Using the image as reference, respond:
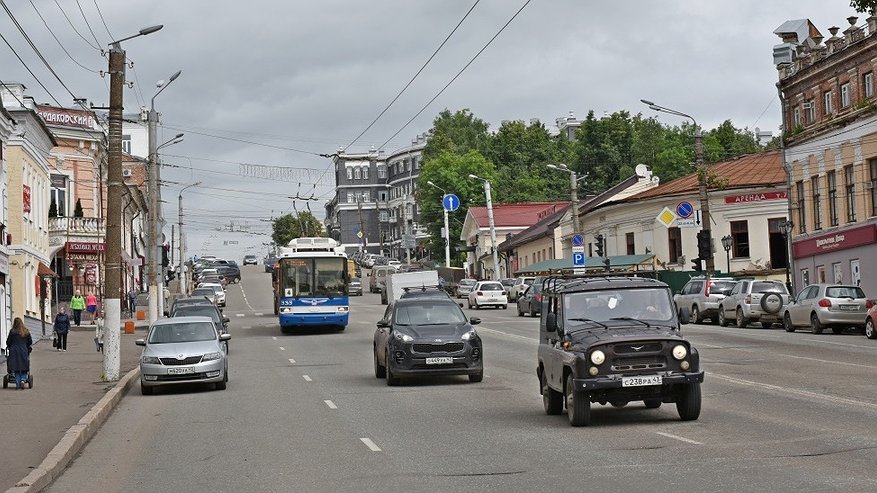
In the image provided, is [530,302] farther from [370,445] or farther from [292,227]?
[292,227]

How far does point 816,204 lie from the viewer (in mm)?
56312

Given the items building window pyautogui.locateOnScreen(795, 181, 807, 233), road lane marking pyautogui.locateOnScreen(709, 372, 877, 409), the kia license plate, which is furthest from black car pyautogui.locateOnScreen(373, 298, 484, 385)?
building window pyautogui.locateOnScreen(795, 181, 807, 233)

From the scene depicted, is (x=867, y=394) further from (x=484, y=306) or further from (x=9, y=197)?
(x=484, y=306)

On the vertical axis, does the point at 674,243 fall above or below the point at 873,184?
below

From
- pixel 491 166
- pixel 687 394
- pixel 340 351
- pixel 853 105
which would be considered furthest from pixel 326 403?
pixel 491 166

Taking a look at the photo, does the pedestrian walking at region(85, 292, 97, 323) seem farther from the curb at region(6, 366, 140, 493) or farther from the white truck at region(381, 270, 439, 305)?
the curb at region(6, 366, 140, 493)

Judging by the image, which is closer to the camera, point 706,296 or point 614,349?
point 614,349

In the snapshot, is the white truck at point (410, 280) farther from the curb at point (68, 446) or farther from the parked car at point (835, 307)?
the curb at point (68, 446)

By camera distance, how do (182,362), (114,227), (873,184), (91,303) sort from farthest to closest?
(91,303) < (873,184) < (114,227) < (182,362)

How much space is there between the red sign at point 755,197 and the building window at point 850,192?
1490cm

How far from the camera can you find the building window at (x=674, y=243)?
72.0 m

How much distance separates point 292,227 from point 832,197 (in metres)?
112

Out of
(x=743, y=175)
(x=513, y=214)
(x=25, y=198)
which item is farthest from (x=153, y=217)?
(x=513, y=214)

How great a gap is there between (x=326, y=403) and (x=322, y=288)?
26.0m
